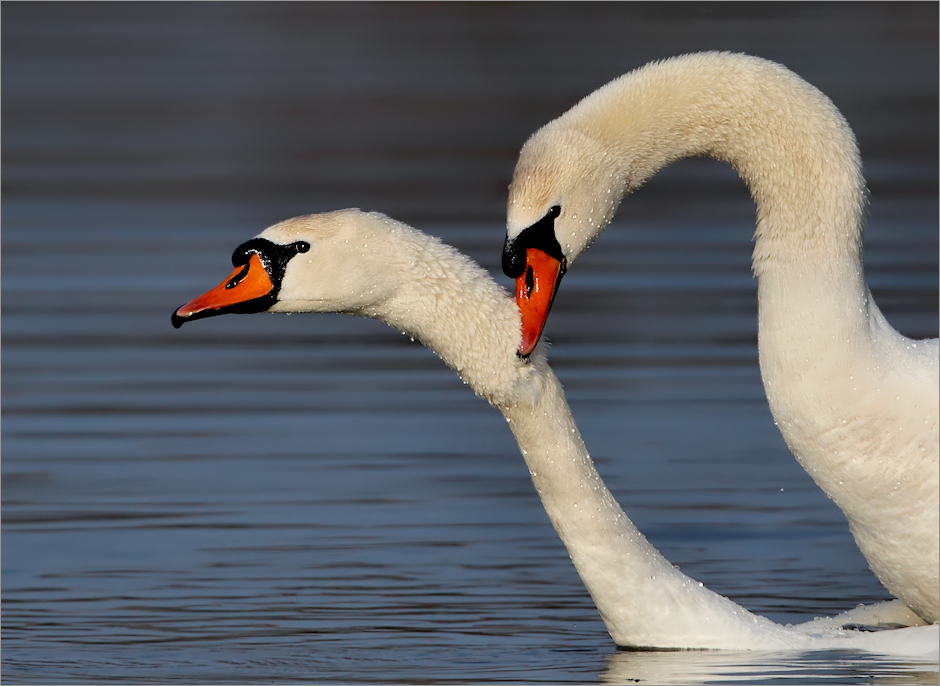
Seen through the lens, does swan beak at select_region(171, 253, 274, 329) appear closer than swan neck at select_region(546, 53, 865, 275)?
Yes

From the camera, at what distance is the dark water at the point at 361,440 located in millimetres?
8242

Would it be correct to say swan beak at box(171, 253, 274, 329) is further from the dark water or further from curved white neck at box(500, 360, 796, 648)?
the dark water

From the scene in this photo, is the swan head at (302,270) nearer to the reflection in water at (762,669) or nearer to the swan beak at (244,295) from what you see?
the swan beak at (244,295)

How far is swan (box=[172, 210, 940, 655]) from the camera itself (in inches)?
304

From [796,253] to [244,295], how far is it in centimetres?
182

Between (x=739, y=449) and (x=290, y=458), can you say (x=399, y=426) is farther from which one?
(x=739, y=449)

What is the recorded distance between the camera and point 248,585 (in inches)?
352

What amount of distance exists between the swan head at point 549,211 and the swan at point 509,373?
19cm

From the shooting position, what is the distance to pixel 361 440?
11203 mm

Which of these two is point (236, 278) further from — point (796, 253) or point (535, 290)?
point (796, 253)

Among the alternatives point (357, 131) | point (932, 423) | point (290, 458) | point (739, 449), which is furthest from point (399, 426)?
point (357, 131)

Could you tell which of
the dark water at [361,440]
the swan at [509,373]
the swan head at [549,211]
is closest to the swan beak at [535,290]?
the swan head at [549,211]

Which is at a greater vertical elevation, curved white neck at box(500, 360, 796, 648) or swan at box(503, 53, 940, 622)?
swan at box(503, 53, 940, 622)

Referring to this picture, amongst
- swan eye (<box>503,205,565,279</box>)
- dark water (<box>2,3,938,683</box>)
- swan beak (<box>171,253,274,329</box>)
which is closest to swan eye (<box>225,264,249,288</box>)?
swan beak (<box>171,253,274,329</box>)
